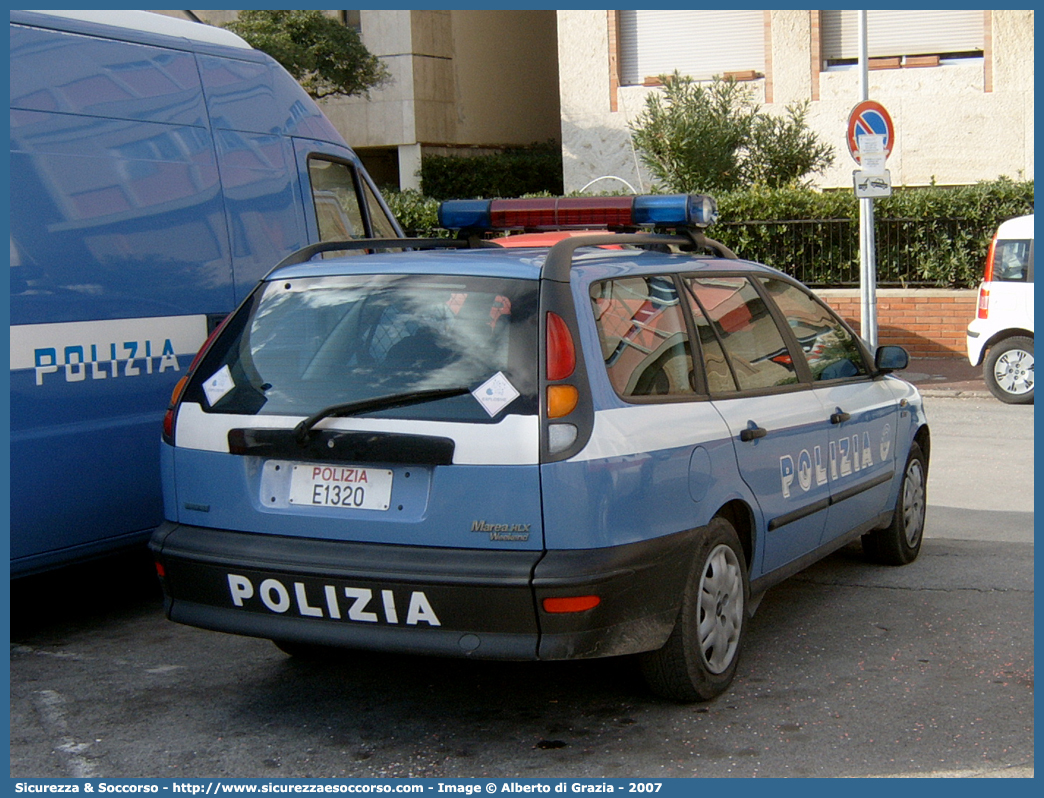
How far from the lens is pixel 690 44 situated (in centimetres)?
A: 2319

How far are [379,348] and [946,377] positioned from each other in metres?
12.1

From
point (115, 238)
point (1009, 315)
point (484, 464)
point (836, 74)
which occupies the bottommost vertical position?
point (1009, 315)

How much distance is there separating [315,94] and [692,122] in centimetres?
993

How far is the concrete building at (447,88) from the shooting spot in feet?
92.8

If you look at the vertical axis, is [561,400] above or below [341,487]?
above

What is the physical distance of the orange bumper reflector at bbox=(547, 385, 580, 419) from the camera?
4.09m

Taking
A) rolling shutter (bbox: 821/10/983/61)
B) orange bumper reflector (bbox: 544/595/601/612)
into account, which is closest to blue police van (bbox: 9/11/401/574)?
orange bumper reflector (bbox: 544/595/601/612)

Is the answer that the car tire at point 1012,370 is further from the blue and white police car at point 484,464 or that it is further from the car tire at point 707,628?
the car tire at point 707,628

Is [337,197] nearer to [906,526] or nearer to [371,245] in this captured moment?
[371,245]

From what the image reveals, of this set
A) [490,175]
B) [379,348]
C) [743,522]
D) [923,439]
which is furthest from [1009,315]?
[490,175]

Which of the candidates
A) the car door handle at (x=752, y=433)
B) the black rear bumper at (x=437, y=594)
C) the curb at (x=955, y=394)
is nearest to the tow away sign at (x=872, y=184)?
the curb at (x=955, y=394)

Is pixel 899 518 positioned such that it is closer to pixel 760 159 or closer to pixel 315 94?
pixel 760 159

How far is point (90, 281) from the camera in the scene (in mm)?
5539

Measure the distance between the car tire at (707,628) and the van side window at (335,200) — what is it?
3.07m
